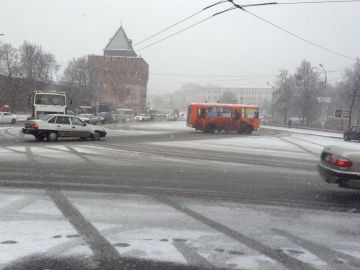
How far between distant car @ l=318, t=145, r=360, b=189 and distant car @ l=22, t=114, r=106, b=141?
649 inches

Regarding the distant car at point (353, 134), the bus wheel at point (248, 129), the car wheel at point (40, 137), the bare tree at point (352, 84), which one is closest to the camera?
the car wheel at point (40, 137)

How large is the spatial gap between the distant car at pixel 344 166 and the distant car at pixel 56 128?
54.0 feet

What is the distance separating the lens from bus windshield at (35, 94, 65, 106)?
3047cm

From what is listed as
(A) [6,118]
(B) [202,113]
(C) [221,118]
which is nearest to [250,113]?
(C) [221,118]

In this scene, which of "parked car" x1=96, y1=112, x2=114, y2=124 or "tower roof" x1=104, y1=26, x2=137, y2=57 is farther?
"tower roof" x1=104, y1=26, x2=137, y2=57

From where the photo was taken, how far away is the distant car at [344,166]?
27.7 feet

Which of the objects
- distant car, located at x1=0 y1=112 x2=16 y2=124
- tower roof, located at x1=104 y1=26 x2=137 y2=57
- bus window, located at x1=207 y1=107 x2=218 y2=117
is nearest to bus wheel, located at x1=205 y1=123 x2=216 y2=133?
bus window, located at x1=207 y1=107 x2=218 y2=117

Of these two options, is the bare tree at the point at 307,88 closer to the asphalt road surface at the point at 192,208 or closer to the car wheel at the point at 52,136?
the car wheel at the point at 52,136

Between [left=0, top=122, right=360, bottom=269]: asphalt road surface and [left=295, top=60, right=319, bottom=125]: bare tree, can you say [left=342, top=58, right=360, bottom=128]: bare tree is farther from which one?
Result: [left=0, top=122, right=360, bottom=269]: asphalt road surface

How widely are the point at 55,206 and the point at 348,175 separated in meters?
5.77

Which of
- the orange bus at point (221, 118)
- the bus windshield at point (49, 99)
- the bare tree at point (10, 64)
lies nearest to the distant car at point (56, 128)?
the bus windshield at point (49, 99)

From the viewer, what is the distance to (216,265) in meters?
4.85

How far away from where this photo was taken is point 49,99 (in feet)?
101

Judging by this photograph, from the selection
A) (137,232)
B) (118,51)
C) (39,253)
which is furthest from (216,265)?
(118,51)
